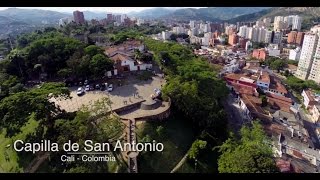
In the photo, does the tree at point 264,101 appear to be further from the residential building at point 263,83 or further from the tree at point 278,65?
the tree at point 278,65

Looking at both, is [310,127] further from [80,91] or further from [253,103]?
[80,91]

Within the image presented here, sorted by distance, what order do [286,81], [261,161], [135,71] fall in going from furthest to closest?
[286,81] → [135,71] → [261,161]

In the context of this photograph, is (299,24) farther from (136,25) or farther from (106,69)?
(106,69)

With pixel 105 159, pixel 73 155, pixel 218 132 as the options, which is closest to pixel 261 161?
pixel 218 132

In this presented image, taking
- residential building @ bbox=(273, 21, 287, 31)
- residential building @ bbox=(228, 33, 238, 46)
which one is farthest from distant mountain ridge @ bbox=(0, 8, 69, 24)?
residential building @ bbox=(273, 21, 287, 31)
